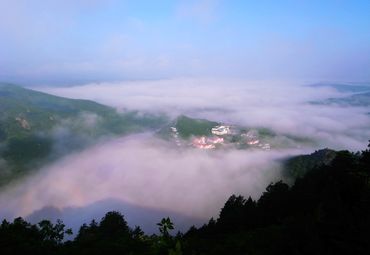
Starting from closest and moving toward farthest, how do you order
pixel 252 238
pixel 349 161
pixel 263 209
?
pixel 252 238, pixel 349 161, pixel 263 209

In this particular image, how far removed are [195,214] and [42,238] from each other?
11456 centimetres

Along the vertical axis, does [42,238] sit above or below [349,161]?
below

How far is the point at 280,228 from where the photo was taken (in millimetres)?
58094

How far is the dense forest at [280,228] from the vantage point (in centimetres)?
3706

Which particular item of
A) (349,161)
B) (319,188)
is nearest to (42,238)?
(319,188)

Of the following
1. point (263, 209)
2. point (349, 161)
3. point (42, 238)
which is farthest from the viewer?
point (42, 238)

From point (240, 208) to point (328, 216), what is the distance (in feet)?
141

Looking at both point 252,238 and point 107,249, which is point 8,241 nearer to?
point 107,249

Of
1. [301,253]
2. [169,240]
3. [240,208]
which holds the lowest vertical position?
[301,253]

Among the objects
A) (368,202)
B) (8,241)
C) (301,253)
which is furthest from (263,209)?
(8,241)

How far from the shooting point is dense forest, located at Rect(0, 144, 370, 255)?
3706cm

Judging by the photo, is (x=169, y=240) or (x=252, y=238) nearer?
(x=169, y=240)

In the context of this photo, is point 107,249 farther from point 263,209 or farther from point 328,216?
point 328,216

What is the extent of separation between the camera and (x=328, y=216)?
42.7 metres
